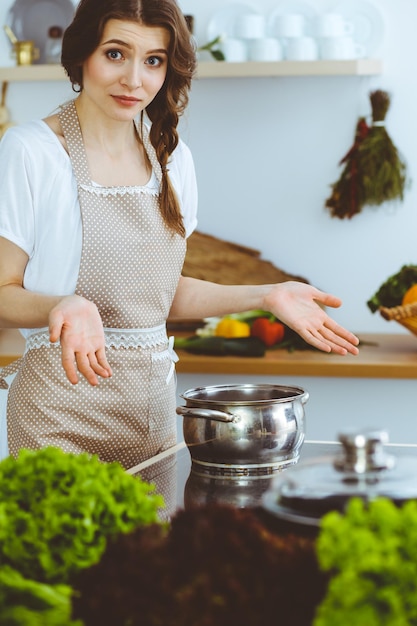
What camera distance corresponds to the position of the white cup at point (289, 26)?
3.22 metres

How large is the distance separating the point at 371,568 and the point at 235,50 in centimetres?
286

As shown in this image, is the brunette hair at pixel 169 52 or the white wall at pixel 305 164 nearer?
the brunette hair at pixel 169 52

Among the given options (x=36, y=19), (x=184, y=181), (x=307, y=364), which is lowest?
(x=307, y=364)

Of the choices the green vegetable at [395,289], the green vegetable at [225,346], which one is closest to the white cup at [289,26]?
the green vegetable at [395,289]

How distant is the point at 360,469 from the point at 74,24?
1206mm

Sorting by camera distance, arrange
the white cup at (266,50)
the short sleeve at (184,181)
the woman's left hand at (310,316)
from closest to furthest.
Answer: the woman's left hand at (310,316) < the short sleeve at (184,181) < the white cup at (266,50)

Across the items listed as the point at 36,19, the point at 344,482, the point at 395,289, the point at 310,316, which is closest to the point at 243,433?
the point at 310,316

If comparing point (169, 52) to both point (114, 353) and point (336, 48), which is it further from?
point (336, 48)

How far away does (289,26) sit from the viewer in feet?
10.6

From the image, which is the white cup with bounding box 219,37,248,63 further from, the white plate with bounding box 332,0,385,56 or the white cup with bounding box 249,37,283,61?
the white plate with bounding box 332,0,385,56

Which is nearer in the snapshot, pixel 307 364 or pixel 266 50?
pixel 307 364

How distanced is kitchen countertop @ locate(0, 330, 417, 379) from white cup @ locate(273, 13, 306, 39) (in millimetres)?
1046

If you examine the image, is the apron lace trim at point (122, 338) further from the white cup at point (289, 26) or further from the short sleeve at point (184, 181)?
the white cup at point (289, 26)

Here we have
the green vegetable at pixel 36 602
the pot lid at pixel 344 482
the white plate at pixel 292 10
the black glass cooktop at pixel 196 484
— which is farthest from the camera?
the white plate at pixel 292 10
